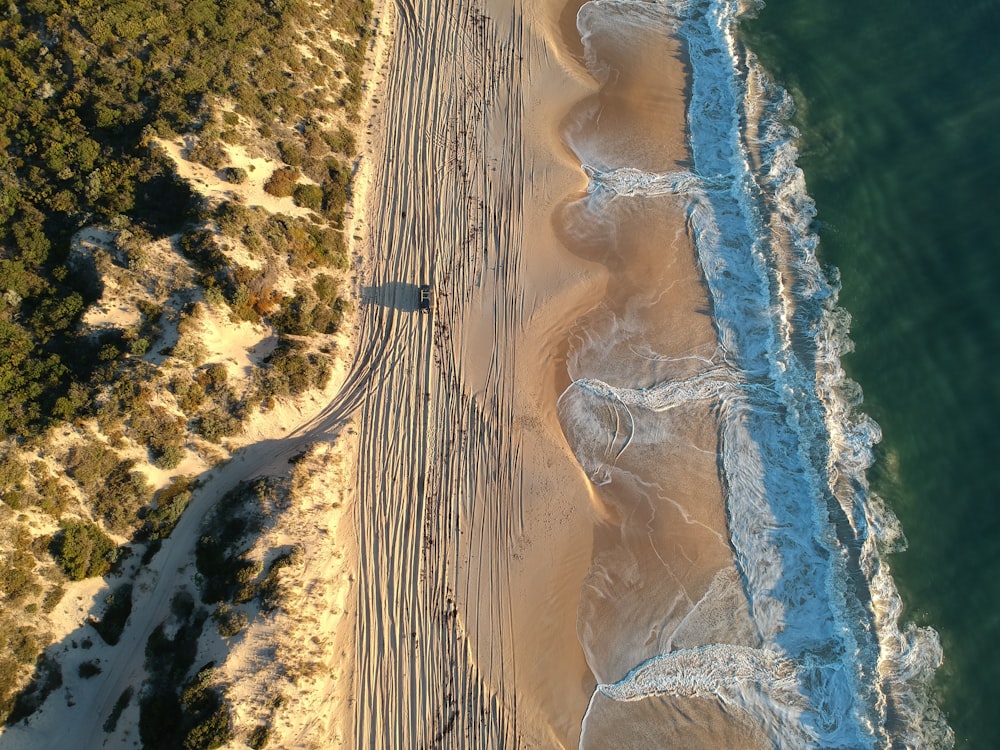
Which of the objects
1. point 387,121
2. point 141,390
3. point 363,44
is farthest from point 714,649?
point 363,44

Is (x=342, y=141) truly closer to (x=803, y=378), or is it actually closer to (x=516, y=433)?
(x=516, y=433)

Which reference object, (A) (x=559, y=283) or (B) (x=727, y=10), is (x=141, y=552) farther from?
(B) (x=727, y=10)

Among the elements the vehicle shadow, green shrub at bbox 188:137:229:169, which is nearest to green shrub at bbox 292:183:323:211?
green shrub at bbox 188:137:229:169

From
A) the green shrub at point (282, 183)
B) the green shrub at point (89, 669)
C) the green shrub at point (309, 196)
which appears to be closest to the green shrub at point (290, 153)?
the green shrub at point (282, 183)

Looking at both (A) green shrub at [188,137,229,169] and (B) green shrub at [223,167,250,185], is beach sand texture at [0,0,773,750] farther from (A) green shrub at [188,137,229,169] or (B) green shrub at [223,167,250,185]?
(A) green shrub at [188,137,229,169]

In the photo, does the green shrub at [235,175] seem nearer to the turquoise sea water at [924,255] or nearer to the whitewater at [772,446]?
the whitewater at [772,446]

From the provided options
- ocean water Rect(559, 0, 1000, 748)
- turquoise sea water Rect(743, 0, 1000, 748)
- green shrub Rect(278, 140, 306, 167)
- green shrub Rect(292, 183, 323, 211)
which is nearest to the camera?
ocean water Rect(559, 0, 1000, 748)
